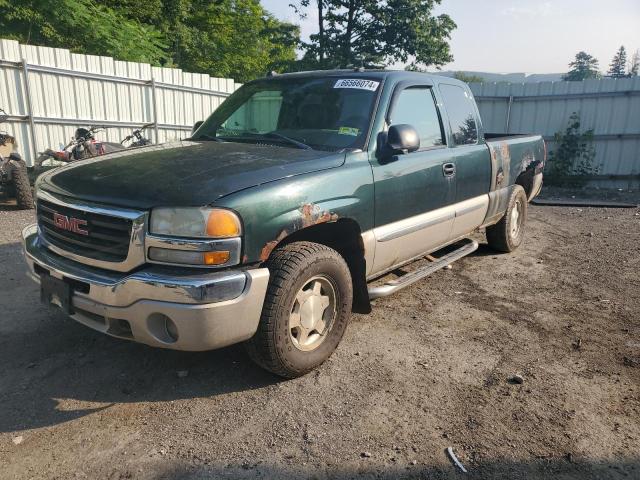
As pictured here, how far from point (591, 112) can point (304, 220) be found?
37.9 feet

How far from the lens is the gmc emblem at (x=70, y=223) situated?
8.95 feet

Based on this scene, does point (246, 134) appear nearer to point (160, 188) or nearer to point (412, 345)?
A: point (160, 188)

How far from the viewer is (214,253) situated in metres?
2.49

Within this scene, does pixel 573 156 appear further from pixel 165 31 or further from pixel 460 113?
pixel 165 31

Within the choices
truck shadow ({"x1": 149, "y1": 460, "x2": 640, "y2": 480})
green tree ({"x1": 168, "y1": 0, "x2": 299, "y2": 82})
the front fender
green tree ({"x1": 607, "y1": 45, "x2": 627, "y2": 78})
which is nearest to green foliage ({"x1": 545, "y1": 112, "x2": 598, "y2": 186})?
the front fender

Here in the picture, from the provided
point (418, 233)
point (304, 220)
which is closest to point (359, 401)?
point (304, 220)

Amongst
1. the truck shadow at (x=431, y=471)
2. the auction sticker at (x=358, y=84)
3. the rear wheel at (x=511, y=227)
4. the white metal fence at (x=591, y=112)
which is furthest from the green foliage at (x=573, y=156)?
the truck shadow at (x=431, y=471)

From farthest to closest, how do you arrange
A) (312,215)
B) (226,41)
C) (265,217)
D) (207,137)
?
(226,41) → (207,137) → (312,215) → (265,217)

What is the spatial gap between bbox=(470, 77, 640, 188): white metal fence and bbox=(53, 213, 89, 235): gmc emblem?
38.8 feet

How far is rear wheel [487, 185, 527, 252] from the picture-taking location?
Answer: 5840 millimetres

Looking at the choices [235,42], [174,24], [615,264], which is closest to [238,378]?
[615,264]

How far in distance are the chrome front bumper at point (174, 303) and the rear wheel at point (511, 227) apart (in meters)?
4.10

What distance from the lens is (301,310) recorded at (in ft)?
9.87

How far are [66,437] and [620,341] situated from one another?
12.3ft
